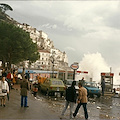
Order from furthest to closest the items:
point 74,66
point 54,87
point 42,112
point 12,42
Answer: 1. point 12,42
2. point 54,87
3. point 74,66
4. point 42,112

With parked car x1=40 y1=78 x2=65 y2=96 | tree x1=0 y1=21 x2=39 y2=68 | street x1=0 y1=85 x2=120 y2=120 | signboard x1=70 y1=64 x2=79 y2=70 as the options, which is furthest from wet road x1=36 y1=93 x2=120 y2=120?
tree x1=0 y1=21 x2=39 y2=68

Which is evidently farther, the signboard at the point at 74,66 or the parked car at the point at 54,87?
the parked car at the point at 54,87

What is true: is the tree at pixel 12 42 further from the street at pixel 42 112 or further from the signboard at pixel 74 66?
the street at pixel 42 112

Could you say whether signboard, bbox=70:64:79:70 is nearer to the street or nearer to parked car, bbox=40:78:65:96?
parked car, bbox=40:78:65:96

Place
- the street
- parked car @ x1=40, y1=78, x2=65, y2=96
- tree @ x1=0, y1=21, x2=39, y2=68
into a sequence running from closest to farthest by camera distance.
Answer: the street → parked car @ x1=40, y1=78, x2=65, y2=96 → tree @ x1=0, y1=21, x2=39, y2=68

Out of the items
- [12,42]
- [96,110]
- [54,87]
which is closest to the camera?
[96,110]

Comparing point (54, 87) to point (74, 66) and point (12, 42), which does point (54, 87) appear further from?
point (12, 42)

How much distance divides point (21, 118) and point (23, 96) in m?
2.77

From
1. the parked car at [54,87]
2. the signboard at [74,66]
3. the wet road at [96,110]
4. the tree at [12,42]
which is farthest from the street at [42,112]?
the tree at [12,42]

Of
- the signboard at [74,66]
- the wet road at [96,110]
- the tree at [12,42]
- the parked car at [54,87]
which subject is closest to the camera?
the wet road at [96,110]

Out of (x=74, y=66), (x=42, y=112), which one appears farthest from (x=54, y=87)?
(x=42, y=112)

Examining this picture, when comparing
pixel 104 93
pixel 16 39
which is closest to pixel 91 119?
pixel 104 93

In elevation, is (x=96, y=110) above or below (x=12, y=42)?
below

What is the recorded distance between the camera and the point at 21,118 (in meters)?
9.18
